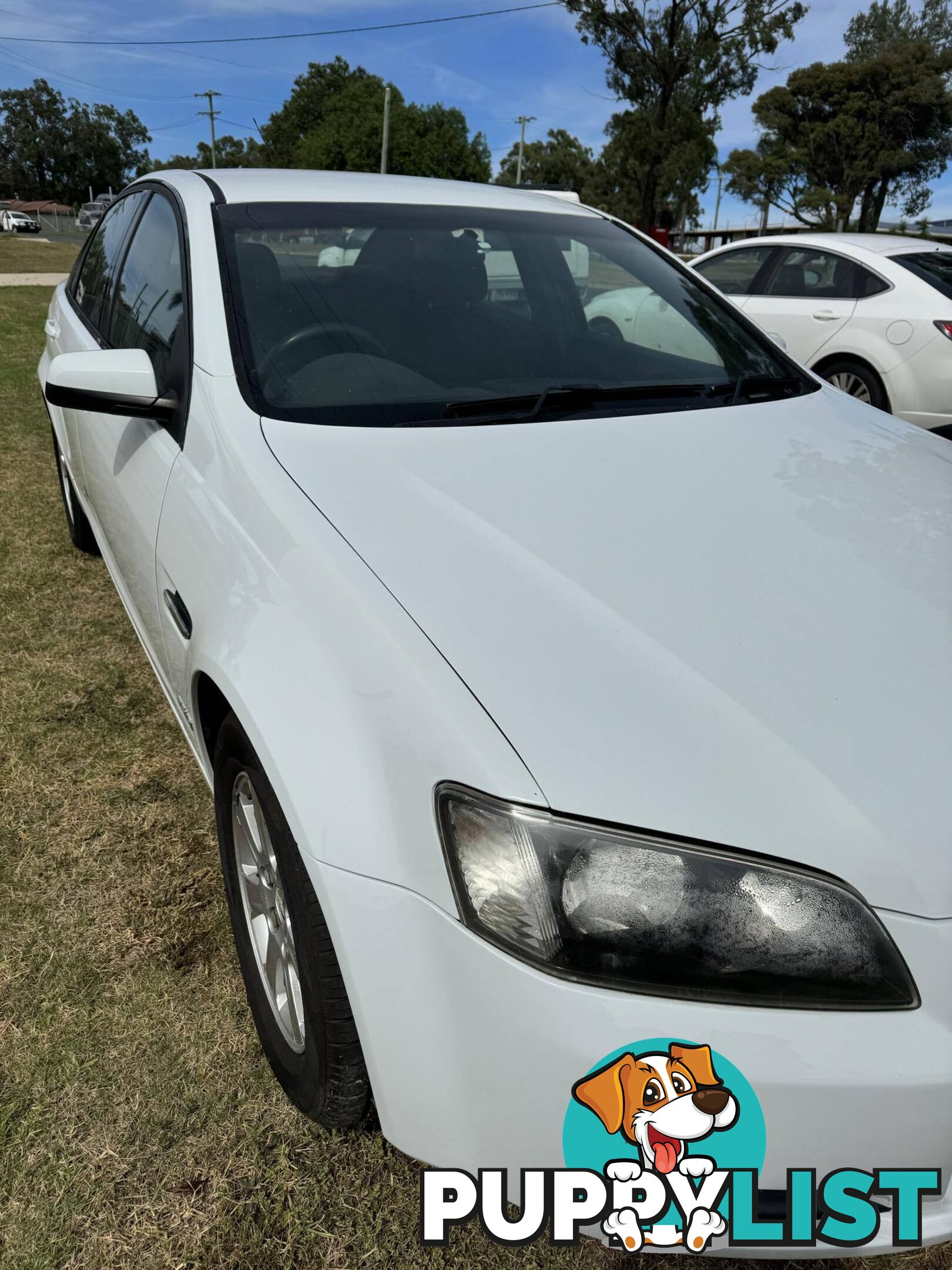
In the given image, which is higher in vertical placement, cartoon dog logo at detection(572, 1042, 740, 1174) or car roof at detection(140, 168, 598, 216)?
car roof at detection(140, 168, 598, 216)

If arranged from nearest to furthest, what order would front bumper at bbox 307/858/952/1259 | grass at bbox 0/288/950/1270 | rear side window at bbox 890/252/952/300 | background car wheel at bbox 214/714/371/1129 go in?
1. front bumper at bbox 307/858/952/1259
2. background car wheel at bbox 214/714/371/1129
3. grass at bbox 0/288/950/1270
4. rear side window at bbox 890/252/952/300

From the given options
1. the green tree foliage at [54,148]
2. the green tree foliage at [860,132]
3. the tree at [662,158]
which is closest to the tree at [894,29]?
A: the green tree foliage at [860,132]

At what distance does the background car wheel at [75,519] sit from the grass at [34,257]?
53.0 feet

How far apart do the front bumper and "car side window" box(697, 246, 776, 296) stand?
687cm

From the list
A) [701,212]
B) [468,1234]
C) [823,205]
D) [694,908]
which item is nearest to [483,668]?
[694,908]

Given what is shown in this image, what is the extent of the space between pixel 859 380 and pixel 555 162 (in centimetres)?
7650

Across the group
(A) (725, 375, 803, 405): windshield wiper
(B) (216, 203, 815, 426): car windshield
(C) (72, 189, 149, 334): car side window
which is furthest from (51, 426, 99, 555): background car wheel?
(A) (725, 375, 803, 405): windshield wiper

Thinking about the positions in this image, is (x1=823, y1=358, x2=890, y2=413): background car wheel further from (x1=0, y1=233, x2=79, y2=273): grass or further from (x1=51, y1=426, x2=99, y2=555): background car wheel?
(x1=0, y1=233, x2=79, y2=273): grass

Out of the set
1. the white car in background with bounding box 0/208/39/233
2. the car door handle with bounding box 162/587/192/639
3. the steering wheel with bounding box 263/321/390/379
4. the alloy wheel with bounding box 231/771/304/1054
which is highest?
the white car in background with bounding box 0/208/39/233

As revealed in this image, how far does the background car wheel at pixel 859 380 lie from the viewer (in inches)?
248

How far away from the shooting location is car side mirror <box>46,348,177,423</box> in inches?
82.0

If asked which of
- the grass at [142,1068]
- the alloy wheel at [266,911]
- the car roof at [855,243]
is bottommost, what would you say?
the grass at [142,1068]

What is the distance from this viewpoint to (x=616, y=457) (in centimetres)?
193
